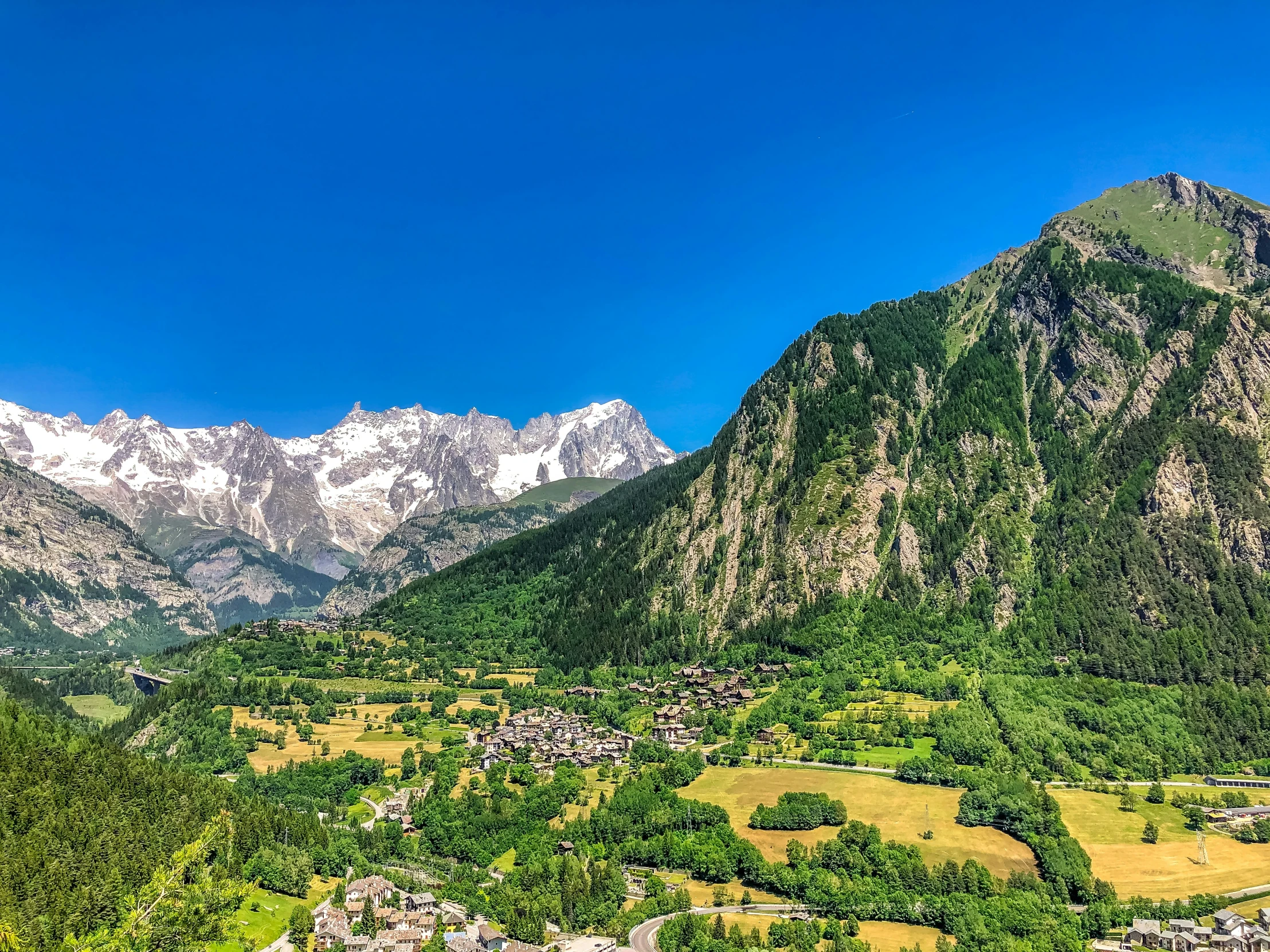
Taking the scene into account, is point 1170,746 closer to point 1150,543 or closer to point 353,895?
point 1150,543

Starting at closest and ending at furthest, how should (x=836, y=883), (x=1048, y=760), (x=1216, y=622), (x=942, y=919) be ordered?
(x=942, y=919) → (x=836, y=883) → (x=1048, y=760) → (x=1216, y=622)

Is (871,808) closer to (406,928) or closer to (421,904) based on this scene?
(421,904)

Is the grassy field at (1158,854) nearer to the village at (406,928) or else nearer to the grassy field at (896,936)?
the grassy field at (896,936)

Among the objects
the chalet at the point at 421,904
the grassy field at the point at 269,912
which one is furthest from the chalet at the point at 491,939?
the grassy field at the point at 269,912

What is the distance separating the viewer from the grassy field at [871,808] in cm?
10562

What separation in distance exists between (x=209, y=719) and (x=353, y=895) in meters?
104

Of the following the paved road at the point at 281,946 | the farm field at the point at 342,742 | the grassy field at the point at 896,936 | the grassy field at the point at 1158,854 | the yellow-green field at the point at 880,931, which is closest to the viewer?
the paved road at the point at 281,946

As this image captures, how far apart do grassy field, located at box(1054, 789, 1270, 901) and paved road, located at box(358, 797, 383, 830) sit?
92533 mm

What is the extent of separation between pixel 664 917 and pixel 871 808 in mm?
38389

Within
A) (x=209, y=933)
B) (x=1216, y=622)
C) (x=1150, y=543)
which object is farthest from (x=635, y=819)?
(x=1150, y=543)

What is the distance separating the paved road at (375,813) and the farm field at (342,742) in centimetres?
1417

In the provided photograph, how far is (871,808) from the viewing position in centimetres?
11831

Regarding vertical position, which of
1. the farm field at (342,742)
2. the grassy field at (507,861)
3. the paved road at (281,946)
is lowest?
the paved road at (281,946)

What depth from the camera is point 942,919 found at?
3538 inches
